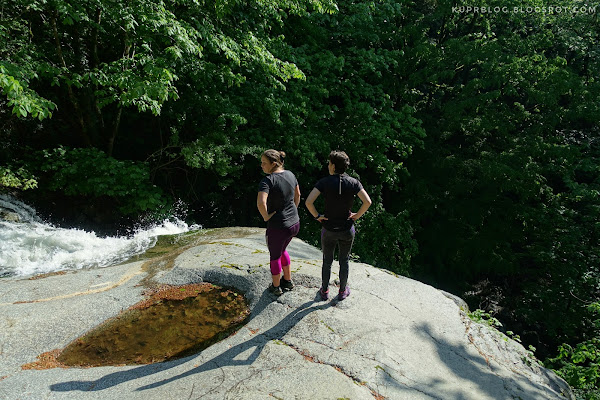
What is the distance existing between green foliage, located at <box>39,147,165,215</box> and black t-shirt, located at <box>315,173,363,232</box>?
17.5 ft

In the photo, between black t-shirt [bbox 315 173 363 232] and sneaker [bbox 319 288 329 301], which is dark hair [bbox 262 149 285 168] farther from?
sneaker [bbox 319 288 329 301]

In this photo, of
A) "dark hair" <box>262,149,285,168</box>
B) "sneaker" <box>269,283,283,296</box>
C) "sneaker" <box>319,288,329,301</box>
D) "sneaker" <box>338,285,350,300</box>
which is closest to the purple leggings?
"sneaker" <box>269,283,283,296</box>

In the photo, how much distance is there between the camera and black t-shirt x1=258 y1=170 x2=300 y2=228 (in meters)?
4.11

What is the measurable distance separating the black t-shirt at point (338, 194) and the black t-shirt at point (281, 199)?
348 mm

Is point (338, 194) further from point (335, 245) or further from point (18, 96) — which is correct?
point (18, 96)

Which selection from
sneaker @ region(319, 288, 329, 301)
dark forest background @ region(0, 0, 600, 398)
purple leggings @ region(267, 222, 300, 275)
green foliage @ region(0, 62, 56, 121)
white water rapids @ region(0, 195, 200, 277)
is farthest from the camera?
dark forest background @ region(0, 0, 600, 398)

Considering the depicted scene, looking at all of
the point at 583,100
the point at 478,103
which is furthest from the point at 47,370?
the point at 583,100

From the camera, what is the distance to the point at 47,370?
3.28 meters

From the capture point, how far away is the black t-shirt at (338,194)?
4.11m

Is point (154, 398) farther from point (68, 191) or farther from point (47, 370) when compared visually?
point (68, 191)

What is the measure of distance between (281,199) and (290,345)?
1.56 m

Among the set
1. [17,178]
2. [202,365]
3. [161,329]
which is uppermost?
[17,178]

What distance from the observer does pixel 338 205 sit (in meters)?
4.13


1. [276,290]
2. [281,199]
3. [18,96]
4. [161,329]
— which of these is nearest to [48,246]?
[18,96]
